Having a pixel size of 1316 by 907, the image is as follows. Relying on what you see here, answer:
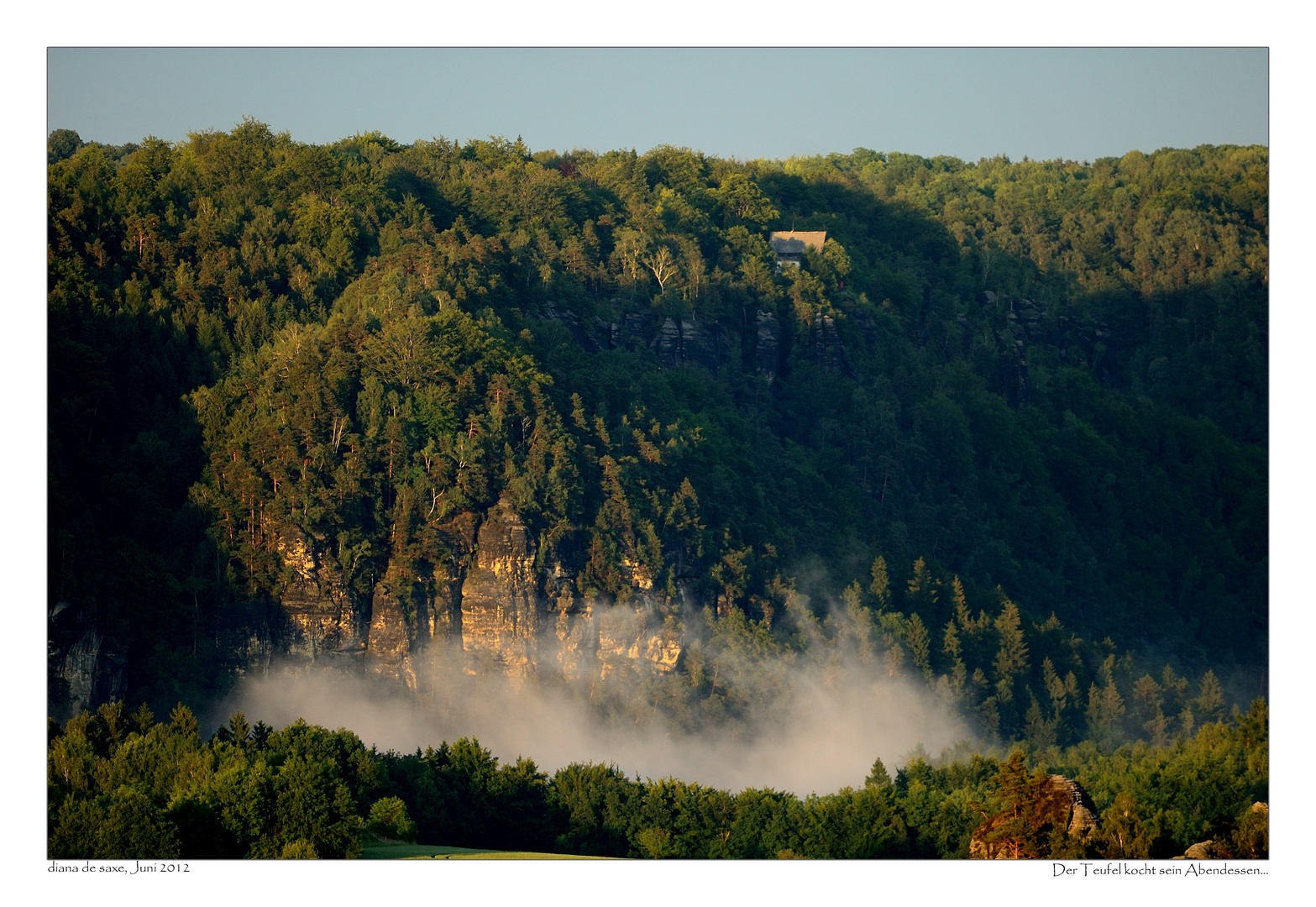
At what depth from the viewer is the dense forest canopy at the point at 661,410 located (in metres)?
91.4

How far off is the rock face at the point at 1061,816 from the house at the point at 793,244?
2493 inches

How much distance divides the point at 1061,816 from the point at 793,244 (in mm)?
67808

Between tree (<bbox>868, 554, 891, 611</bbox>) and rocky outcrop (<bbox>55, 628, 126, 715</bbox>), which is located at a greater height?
tree (<bbox>868, 554, 891, 611</bbox>)

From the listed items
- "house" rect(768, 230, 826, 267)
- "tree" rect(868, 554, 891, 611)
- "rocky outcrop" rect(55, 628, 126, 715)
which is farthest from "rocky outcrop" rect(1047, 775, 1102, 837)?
"house" rect(768, 230, 826, 267)

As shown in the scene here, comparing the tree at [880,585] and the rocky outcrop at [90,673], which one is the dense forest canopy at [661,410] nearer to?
the tree at [880,585]

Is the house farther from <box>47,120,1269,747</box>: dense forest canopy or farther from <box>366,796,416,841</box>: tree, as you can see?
<box>366,796,416,841</box>: tree

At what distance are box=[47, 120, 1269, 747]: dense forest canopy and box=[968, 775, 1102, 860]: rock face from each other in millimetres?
34109

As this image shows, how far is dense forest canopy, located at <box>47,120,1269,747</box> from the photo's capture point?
91438 mm

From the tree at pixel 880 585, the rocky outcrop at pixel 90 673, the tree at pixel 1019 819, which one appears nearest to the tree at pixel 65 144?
the rocky outcrop at pixel 90 673

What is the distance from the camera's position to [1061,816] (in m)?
59.8

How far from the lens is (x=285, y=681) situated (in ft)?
297

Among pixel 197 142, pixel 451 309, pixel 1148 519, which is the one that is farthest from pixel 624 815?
pixel 1148 519

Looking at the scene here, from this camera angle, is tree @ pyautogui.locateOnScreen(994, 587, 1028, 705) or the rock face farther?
tree @ pyautogui.locateOnScreen(994, 587, 1028, 705)

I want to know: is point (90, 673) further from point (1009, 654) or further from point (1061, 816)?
point (1061, 816)
